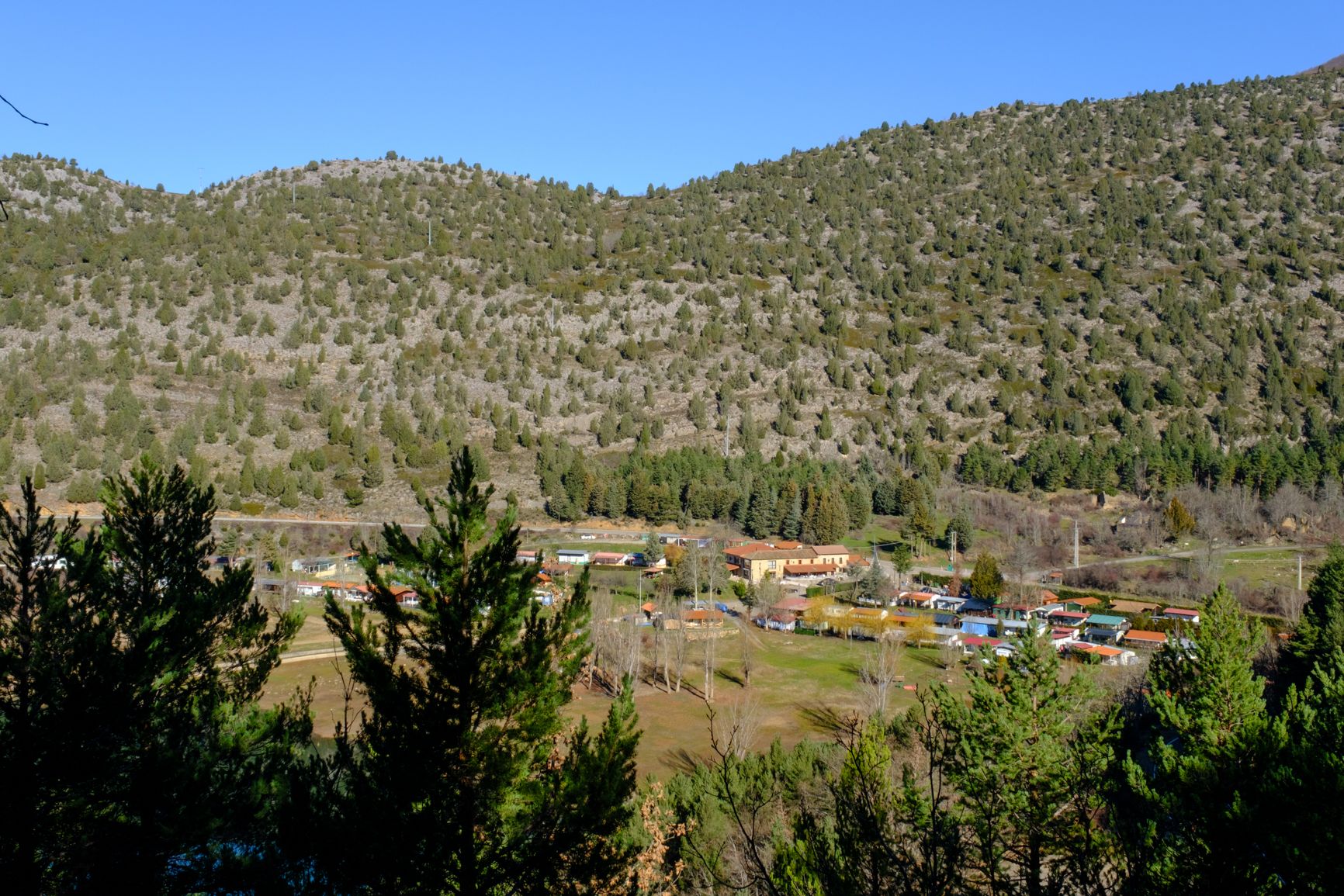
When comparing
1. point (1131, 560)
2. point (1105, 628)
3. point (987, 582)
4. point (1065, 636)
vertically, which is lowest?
point (1105, 628)

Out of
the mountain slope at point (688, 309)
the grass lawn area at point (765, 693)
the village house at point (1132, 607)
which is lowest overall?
the grass lawn area at point (765, 693)

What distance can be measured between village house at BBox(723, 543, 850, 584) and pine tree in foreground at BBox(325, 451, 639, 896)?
155ft

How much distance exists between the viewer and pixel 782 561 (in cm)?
5784

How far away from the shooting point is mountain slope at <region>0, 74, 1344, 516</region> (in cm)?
8519

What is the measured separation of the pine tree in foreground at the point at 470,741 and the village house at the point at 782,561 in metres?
47.1

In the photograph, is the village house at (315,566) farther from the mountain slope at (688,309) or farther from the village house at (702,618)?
the village house at (702,618)

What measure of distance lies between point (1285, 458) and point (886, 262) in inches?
2665

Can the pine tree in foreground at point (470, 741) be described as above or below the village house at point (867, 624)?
above

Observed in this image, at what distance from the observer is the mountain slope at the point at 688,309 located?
85.2m

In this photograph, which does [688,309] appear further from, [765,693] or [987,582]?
[765,693]

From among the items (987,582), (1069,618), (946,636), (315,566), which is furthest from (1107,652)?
(315,566)

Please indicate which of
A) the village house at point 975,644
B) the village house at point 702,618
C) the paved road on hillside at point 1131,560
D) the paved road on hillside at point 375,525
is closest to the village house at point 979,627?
the village house at point 975,644

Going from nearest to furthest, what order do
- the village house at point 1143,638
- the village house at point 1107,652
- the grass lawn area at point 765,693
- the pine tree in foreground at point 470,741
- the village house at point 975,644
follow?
the pine tree in foreground at point 470,741 → the grass lawn area at point 765,693 → the village house at point 1107,652 → the village house at point 975,644 → the village house at point 1143,638

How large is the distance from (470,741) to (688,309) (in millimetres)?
110311
